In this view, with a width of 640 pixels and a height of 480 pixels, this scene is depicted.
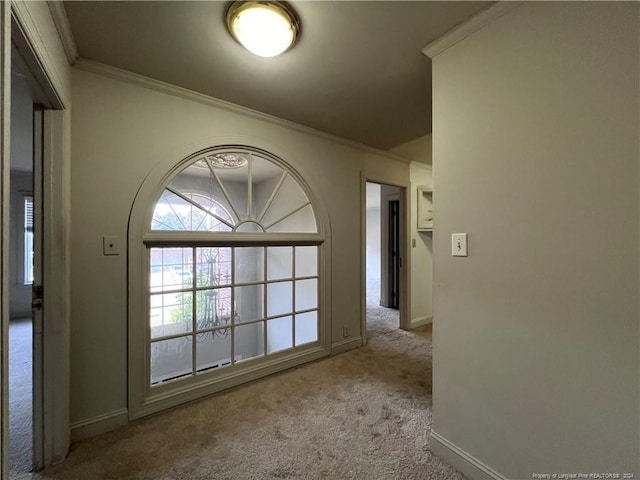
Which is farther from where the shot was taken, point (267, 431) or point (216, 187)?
point (216, 187)

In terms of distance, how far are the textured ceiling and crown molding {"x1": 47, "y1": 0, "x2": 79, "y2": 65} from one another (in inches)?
1.3

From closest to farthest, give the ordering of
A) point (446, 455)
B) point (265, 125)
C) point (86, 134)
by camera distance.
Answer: point (446, 455), point (86, 134), point (265, 125)

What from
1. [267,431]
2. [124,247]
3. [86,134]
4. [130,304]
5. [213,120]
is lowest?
[267,431]

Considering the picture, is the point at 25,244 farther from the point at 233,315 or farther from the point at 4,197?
the point at 4,197

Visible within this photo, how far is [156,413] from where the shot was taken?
182cm

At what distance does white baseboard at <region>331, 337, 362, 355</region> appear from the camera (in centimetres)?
275

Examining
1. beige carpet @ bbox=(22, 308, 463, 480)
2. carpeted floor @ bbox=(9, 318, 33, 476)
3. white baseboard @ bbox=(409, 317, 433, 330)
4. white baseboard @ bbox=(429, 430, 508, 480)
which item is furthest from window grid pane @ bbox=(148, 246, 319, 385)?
white baseboard @ bbox=(409, 317, 433, 330)

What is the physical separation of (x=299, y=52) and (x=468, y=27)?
87 cm

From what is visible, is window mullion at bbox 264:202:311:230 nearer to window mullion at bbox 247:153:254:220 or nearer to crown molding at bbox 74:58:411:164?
window mullion at bbox 247:153:254:220

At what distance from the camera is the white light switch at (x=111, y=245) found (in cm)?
167

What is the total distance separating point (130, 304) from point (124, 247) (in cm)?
37

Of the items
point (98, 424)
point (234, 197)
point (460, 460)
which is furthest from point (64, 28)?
point (460, 460)

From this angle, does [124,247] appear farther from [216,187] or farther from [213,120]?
[213,120]

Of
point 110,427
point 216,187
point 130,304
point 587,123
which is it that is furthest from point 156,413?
point 587,123
